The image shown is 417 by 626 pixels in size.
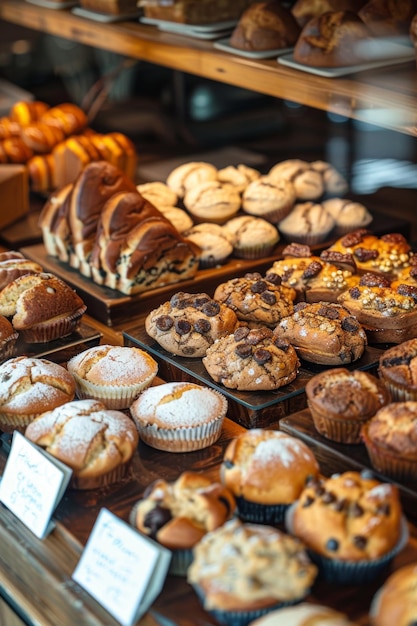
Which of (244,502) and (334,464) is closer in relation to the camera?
(244,502)

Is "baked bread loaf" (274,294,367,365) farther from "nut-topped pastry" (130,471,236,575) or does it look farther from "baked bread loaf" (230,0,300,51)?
"baked bread loaf" (230,0,300,51)

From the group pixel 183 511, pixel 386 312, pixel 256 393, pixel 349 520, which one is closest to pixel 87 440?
A: pixel 183 511

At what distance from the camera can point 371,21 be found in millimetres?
2795

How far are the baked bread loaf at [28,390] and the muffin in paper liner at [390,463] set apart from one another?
0.86m

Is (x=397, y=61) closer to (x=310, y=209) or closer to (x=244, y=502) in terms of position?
(x=310, y=209)

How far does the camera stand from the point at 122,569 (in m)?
1.66

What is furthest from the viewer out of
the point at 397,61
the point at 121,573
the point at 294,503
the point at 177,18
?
the point at 177,18

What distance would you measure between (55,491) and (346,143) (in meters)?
2.84

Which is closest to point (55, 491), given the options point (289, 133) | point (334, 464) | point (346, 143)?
point (334, 464)

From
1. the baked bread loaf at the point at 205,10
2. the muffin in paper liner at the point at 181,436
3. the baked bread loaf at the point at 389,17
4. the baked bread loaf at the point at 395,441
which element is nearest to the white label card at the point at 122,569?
the muffin in paper liner at the point at 181,436

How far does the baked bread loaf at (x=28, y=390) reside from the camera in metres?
2.25

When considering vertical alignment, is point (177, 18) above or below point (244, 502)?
above

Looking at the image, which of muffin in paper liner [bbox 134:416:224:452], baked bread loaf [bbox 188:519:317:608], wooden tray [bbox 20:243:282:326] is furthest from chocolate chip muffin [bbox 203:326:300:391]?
baked bread loaf [bbox 188:519:317:608]

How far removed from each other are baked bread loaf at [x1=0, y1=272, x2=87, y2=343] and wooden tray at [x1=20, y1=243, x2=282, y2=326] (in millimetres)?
242
